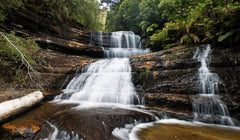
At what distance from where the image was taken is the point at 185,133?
199 centimetres

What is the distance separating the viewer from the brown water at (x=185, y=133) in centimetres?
186

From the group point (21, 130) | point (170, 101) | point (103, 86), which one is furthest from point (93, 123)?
point (103, 86)

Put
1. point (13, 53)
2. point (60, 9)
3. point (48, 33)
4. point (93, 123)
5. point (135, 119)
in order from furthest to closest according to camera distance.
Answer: point (60, 9) < point (48, 33) < point (13, 53) < point (135, 119) < point (93, 123)

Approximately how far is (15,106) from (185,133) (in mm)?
3683

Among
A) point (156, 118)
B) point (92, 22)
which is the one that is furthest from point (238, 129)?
point (92, 22)

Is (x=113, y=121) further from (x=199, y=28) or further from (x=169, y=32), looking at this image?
(x=169, y=32)

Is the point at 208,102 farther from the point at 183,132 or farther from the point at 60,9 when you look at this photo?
the point at 60,9

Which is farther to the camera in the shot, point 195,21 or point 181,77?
point 195,21

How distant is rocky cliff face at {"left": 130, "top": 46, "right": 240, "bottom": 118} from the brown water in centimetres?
77

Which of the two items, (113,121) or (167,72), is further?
(167,72)

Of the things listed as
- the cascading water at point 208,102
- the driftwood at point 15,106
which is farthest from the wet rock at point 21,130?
the cascading water at point 208,102

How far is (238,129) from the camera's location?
2232 millimetres

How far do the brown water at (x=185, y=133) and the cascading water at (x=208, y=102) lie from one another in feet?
1.17

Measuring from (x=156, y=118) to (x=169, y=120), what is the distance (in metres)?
0.34
